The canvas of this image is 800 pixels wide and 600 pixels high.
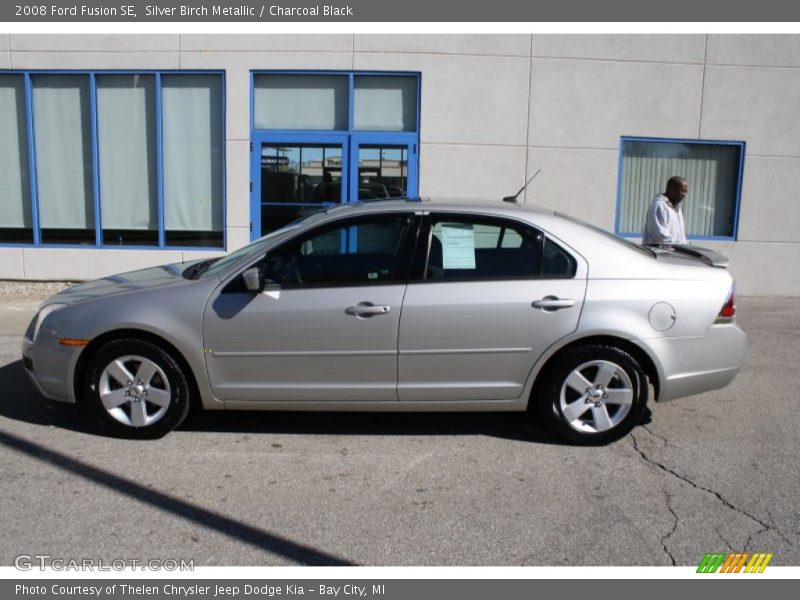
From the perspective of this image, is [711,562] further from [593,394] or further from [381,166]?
[381,166]

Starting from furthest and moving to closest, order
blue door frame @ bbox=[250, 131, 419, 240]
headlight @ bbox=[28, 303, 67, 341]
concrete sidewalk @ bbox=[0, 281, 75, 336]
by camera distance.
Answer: blue door frame @ bbox=[250, 131, 419, 240]
concrete sidewalk @ bbox=[0, 281, 75, 336]
headlight @ bbox=[28, 303, 67, 341]

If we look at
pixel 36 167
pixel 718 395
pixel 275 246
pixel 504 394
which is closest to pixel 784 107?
pixel 718 395

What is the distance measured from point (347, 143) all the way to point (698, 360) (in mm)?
6464

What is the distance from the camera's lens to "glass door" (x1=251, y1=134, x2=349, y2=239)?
10.2 meters

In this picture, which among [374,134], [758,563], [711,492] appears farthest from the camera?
[374,134]

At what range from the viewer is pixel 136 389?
4.86m

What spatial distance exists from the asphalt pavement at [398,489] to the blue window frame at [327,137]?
208 inches

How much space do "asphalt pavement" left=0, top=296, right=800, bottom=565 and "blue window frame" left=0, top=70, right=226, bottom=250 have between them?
519 centimetres

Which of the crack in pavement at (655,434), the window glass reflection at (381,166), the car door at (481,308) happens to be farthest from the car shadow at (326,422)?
the window glass reflection at (381,166)

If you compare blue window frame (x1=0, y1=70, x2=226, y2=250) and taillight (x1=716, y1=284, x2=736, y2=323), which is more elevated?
blue window frame (x1=0, y1=70, x2=226, y2=250)

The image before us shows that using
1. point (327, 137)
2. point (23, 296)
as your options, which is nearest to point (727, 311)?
point (327, 137)

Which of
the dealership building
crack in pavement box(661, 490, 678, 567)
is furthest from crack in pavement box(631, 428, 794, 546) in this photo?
the dealership building

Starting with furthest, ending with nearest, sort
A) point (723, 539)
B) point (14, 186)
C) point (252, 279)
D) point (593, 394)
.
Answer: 1. point (14, 186)
2. point (593, 394)
3. point (252, 279)
4. point (723, 539)

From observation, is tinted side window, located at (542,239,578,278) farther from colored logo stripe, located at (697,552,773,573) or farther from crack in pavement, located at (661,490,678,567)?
colored logo stripe, located at (697,552,773,573)
